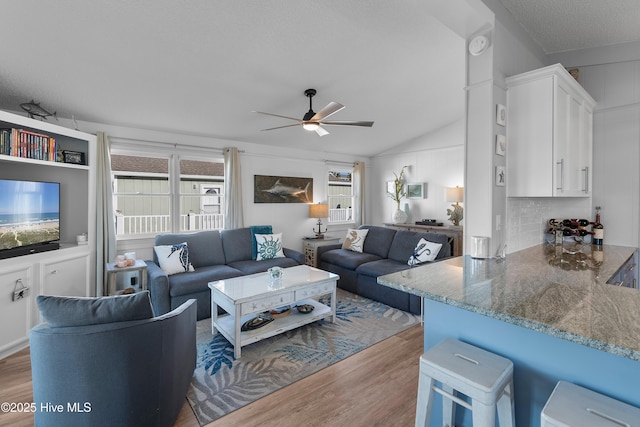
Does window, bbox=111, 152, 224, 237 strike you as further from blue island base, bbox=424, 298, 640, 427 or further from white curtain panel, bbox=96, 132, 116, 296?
blue island base, bbox=424, 298, 640, 427

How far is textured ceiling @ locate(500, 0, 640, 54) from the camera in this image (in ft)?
7.21

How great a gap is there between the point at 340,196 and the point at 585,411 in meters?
5.80

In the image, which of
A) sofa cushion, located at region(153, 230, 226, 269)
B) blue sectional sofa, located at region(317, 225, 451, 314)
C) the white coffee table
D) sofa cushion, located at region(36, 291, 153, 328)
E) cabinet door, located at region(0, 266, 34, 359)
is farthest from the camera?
sofa cushion, located at region(153, 230, 226, 269)

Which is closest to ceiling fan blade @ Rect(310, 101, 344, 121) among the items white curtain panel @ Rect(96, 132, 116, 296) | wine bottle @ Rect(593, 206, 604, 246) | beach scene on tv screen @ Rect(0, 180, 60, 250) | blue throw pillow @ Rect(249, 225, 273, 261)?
blue throw pillow @ Rect(249, 225, 273, 261)

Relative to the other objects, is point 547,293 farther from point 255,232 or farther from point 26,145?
point 26,145

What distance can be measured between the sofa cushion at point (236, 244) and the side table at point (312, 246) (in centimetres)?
117

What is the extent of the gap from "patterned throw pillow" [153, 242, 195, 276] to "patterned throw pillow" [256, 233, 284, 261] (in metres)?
1.04

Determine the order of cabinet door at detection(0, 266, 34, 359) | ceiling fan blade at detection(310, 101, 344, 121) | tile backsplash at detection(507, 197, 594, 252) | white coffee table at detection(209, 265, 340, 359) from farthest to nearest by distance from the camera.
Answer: ceiling fan blade at detection(310, 101, 344, 121), white coffee table at detection(209, 265, 340, 359), cabinet door at detection(0, 266, 34, 359), tile backsplash at detection(507, 197, 594, 252)

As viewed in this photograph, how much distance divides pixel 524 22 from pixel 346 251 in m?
3.66

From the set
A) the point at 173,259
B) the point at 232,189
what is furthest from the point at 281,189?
the point at 173,259

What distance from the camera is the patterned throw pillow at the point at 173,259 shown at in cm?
372

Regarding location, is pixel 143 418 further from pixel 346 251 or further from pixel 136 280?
pixel 346 251

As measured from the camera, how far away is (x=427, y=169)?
598 centimetres

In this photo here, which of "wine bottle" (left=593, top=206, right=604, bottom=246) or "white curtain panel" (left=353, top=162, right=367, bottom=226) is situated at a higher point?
"white curtain panel" (left=353, top=162, right=367, bottom=226)
